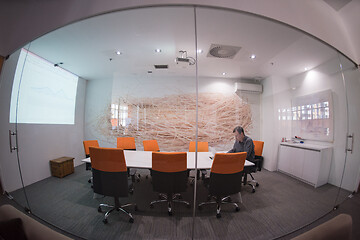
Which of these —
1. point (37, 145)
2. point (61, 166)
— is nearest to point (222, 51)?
point (61, 166)

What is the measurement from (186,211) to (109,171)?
1.22m

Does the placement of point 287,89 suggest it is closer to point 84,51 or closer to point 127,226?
point 127,226

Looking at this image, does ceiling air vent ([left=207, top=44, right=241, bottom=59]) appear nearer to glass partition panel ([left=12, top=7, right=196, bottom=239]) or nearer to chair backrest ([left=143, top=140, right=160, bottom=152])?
glass partition panel ([left=12, top=7, right=196, bottom=239])

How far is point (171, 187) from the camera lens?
4.91 ft

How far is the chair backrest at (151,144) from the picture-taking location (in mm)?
1628

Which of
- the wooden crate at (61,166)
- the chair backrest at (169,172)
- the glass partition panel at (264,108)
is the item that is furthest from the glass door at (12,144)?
the glass partition panel at (264,108)

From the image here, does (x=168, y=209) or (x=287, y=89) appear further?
(x=168, y=209)

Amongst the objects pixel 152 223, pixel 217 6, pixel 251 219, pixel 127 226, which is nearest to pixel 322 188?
pixel 251 219

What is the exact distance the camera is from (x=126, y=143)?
66.1 inches

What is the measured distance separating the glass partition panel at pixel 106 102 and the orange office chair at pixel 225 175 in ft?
1.17

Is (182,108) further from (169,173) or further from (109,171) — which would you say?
(109,171)

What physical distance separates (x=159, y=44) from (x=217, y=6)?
0.85 m

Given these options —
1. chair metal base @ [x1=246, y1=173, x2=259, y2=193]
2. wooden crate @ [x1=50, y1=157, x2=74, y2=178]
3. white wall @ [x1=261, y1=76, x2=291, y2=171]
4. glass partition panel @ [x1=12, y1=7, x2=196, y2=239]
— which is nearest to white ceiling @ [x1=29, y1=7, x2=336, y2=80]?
glass partition panel @ [x1=12, y1=7, x2=196, y2=239]

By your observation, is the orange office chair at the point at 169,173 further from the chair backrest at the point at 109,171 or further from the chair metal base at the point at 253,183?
the chair metal base at the point at 253,183
